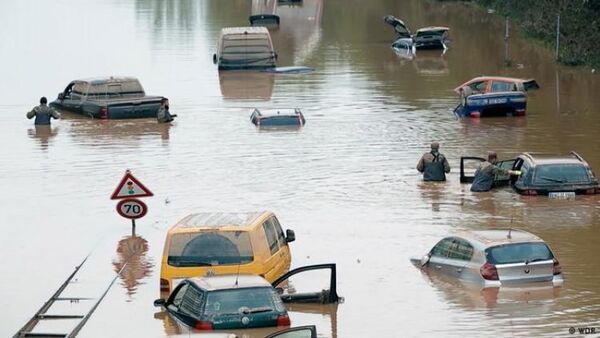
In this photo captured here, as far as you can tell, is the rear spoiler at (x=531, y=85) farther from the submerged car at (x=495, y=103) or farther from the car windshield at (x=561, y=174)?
the car windshield at (x=561, y=174)

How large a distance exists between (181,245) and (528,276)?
5.89 meters

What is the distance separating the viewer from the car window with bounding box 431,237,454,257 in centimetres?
2789

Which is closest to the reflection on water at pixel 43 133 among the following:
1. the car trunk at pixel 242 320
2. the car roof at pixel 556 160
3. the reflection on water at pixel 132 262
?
the reflection on water at pixel 132 262

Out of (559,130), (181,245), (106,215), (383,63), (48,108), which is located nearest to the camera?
(181,245)

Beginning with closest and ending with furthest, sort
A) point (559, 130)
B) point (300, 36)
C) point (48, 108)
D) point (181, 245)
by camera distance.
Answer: point (181, 245) → point (559, 130) → point (48, 108) → point (300, 36)

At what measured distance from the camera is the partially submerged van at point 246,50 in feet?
228

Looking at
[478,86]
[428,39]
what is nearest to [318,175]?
[478,86]

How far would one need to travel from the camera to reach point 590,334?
76.0 feet

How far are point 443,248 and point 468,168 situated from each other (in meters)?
14.7

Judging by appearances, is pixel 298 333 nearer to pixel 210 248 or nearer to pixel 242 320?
pixel 242 320

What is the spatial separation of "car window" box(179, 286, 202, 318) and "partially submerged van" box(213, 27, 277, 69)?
1841 inches

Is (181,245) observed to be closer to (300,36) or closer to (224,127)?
(224,127)

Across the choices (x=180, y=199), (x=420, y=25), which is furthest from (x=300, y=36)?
(x=180, y=199)

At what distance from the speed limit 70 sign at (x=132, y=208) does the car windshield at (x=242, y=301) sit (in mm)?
10196
